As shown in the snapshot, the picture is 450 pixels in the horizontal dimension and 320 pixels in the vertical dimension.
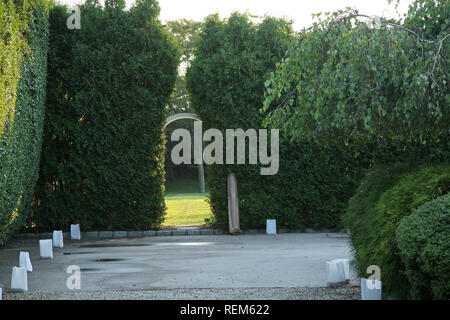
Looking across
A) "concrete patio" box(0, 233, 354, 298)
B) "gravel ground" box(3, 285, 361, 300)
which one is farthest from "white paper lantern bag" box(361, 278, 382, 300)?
"concrete patio" box(0, 233, 354, 298)

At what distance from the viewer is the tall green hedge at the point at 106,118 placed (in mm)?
12438

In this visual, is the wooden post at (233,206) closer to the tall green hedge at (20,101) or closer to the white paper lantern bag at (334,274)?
the tall green hedge at (20,101)

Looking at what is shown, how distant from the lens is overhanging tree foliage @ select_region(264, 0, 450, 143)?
5898 millimetres

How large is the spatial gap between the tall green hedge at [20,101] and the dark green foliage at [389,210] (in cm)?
517

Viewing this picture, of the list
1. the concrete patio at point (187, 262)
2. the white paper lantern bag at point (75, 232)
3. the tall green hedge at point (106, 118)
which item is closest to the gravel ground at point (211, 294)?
the concrete patio at point (187, 262)

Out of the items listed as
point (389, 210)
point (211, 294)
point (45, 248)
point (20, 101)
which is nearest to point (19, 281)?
point (211, 294)

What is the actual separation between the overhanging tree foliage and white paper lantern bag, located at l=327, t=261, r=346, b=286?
5.14 ft

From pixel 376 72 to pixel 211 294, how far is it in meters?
2.90

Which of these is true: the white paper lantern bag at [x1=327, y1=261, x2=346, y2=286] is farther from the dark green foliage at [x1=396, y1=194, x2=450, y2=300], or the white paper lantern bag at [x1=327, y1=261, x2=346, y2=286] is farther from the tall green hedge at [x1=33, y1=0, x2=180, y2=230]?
the tall green hedge at [x1=33, y1=0, x2=180, y2=230]

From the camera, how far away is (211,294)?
5.73m

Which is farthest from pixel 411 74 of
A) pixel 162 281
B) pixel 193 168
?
pixel 193 168

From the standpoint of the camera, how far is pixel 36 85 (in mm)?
10555
